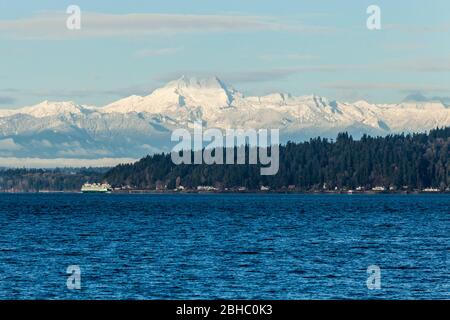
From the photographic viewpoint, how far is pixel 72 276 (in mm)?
73688

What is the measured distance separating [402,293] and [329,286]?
513 cm

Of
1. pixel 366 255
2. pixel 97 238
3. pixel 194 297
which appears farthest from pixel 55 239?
pixel 194 297

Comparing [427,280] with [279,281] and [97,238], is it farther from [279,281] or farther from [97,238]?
[97,238]

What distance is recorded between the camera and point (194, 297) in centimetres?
6506

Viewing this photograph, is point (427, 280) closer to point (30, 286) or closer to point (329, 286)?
point (329, 286)

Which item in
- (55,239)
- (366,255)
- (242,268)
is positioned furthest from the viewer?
(55,239)

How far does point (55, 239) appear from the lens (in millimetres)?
117125
